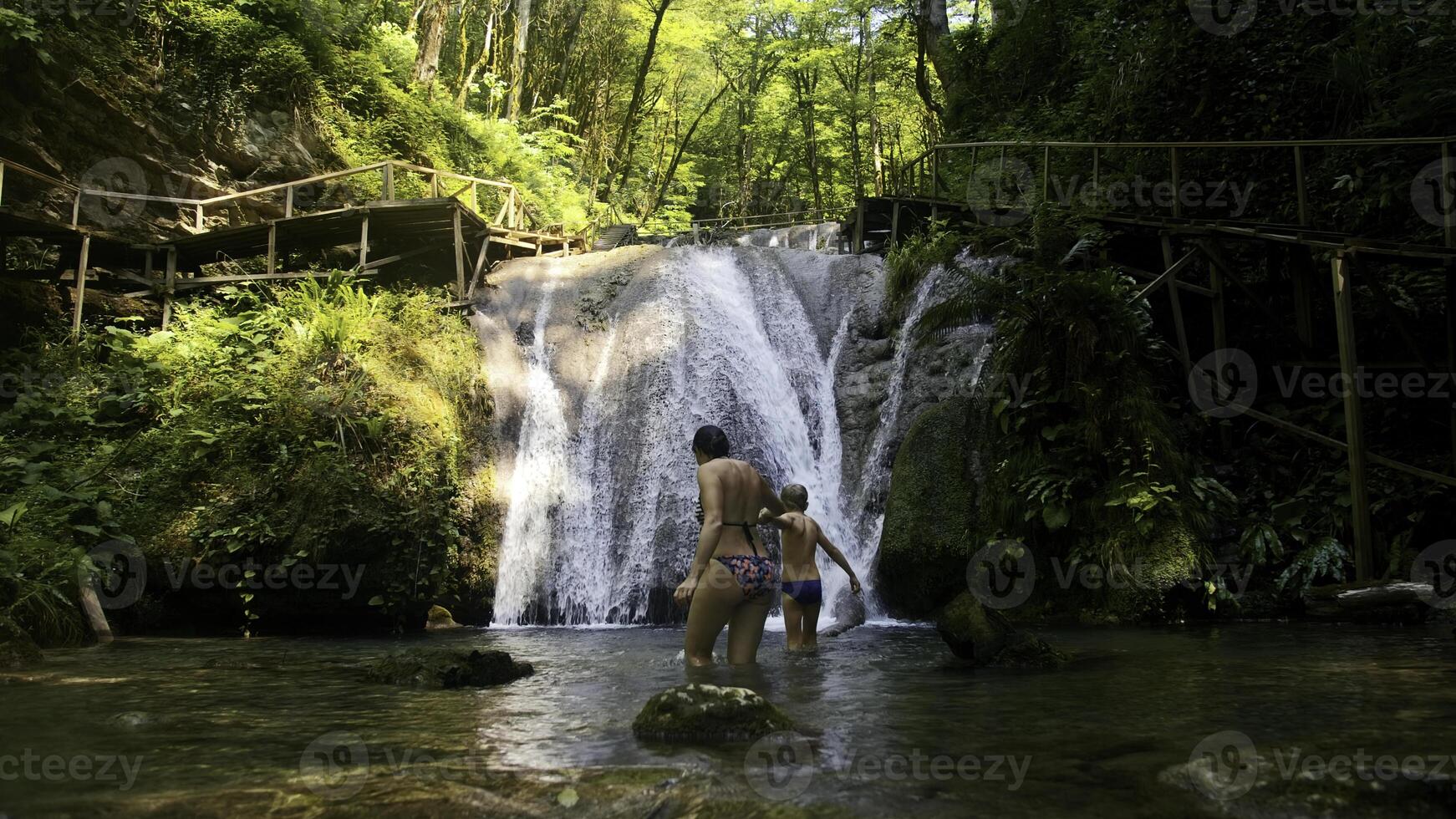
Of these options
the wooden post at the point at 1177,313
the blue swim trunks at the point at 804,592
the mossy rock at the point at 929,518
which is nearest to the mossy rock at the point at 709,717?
the blue swim trunks at the point at 804,592

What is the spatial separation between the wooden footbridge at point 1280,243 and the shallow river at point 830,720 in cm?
333

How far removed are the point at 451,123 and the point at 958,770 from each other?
70.4 ft

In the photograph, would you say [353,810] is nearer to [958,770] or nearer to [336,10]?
[958,770]

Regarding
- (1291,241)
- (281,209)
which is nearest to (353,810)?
(1291,241)

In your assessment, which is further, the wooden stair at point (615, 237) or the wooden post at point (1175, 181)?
the wooden stair at point (615, 237)

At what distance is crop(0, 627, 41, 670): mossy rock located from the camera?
6453mm

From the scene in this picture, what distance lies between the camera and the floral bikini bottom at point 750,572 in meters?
5.71

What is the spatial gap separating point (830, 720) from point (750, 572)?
1380mm

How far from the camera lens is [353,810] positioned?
2.96 metres

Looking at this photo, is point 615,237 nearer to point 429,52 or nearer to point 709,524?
point 429,52

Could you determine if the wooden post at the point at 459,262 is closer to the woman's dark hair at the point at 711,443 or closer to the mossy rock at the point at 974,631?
the woman's dark hair at the point at 711,443

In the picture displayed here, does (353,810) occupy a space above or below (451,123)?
below

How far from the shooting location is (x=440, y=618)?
1104 cm

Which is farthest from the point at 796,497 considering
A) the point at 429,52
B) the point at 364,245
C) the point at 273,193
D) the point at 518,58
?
the point at 518,58
